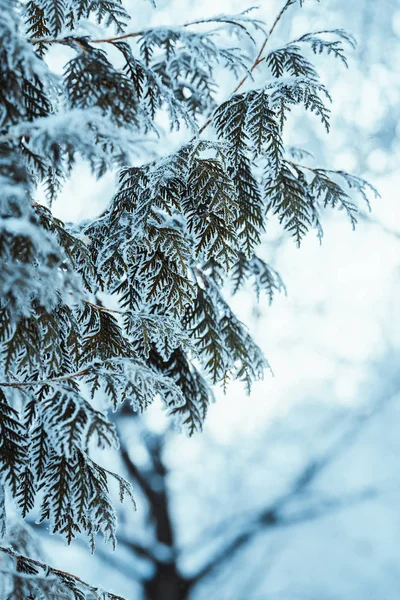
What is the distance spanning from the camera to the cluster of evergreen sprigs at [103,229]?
0.82m

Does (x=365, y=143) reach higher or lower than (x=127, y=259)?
higher

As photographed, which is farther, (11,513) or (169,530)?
(169,530)

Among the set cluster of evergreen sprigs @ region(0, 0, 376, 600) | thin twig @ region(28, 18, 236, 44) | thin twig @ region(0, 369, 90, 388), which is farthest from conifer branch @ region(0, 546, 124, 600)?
thin twig @ region(28, 18, 236, 44)

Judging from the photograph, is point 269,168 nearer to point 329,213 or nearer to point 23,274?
point 23,274

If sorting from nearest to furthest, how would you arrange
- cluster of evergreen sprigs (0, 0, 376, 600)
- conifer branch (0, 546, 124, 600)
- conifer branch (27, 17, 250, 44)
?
1. cluster of evergreen sprigs (0, 0, 376, 600)
2. conifer branch (27, 17, 250, 44)
3. conifer branch (0, 546, 124, 600)

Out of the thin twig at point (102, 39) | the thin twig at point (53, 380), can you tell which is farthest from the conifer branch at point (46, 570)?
the thin twig at point (102, 39)

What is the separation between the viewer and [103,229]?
1.35 metres

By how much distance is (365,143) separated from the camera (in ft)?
18.4

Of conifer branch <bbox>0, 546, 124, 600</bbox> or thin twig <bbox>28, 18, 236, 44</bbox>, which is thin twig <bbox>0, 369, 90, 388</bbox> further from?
thin twig <bbox>28, 18, 236, 44</bbox>

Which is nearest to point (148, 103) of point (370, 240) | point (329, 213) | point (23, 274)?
point (23, 274)

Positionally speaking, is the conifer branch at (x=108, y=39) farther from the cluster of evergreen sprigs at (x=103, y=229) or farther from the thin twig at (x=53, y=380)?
the thin twig at (x=53, y=380)

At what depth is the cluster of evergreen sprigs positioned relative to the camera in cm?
82

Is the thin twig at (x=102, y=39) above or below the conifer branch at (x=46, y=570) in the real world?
above

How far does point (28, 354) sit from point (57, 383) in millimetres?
144
